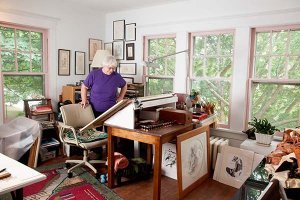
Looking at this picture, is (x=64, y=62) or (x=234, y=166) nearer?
(x=234, y=166)

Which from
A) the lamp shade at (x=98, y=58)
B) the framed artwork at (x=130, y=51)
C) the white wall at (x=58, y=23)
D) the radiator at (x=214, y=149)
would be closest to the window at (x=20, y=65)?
the white wall at (x=58, y=23)

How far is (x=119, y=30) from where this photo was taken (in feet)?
16.1

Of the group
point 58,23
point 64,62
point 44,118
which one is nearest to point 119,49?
point 64,62

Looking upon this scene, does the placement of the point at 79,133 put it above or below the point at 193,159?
above

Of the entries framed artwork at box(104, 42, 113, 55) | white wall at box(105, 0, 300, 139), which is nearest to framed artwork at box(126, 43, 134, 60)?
white wall at box(105, 0, 300, 139)

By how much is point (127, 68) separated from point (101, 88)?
1526mm

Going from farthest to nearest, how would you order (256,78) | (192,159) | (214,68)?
(214,68)
(256,78)
(192,159)

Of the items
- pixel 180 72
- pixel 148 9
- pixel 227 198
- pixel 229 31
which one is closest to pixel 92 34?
pixel 148 9

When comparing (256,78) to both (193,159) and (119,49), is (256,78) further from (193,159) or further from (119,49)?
(119,49)

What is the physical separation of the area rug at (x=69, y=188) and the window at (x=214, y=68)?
2.13m

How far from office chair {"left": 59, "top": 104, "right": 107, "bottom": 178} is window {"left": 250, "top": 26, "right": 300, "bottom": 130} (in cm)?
228

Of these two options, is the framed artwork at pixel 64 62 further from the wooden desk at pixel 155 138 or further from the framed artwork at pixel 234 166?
the framed artwork at pixel 234 166

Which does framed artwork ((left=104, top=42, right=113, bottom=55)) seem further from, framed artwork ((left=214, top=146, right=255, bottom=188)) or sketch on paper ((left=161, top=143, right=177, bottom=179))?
framed artwork ((left=214, top=146, right=255, bottom=188))

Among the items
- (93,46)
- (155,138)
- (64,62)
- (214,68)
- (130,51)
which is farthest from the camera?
(93,46)
